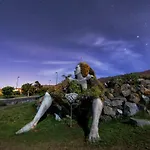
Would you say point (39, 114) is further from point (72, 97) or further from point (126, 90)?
point (126, 90)

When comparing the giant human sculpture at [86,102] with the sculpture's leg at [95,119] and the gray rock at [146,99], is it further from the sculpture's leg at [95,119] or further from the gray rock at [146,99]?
the gray rock at [146,99]

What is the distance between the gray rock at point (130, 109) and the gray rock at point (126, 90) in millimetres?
1158

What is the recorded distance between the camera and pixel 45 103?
10875 mm

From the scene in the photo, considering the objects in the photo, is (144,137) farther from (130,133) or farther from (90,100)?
(90,100)

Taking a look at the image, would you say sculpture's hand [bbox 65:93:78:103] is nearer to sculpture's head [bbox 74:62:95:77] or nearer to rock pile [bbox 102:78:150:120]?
sculpture's head [bbox 74:62:95:77]

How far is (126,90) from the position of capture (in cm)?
1259

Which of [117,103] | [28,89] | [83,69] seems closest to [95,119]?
[117,103]

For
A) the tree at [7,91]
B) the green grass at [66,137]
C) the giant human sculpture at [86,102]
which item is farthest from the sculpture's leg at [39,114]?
the tree at [7,91]

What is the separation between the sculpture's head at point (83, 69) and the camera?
11.7m

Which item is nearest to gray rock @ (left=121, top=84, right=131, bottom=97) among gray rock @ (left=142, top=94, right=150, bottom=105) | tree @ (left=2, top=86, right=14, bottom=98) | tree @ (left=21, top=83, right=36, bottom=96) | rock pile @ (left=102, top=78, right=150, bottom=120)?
rock pile @ (left=102, top=78, right=150, bottom=120)

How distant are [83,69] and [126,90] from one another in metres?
2.75

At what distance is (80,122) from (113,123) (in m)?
1.50

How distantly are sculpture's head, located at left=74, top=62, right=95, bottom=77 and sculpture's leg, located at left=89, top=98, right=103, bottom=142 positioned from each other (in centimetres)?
230

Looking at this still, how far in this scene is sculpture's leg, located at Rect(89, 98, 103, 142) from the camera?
8.47 metres
